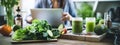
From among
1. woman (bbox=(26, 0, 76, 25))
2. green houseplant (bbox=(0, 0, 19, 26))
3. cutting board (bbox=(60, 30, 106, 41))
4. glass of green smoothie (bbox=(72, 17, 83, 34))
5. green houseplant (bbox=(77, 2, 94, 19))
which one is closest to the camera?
cutting board (bbox=(60, 30, 106, 41))

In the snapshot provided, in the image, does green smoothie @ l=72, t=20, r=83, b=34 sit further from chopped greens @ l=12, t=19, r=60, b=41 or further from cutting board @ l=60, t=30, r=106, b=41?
chopped greens @ l=12, t=19, r=60, b=41

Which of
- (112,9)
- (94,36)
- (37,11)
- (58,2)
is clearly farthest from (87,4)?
(94,36)

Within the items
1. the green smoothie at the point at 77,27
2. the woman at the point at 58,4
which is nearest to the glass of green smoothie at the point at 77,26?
the green smoothie at the point at 77,27

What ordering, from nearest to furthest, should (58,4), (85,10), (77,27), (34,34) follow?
(34,34) < (77,27) < (58,4) < (85,10)

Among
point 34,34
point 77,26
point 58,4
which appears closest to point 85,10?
point 58,4

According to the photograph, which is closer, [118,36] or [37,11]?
[118,36]

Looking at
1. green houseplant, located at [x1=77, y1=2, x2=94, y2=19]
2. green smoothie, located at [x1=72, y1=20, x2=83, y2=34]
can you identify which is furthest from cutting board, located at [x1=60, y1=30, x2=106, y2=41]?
green houseplant, located at [x1=77, y1=2, x2=94, y2=19]

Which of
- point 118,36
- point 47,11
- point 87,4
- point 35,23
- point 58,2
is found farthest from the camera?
point 87,4

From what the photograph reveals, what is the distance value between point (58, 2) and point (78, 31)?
3.63 ft

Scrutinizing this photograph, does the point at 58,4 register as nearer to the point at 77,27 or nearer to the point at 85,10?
the point at 85,10

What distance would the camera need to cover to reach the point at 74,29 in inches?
72.1

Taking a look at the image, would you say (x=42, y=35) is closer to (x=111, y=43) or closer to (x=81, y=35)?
(x=81, y=35)

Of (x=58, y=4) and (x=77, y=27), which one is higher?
(x=58, y=4)

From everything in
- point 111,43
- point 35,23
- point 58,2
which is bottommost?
point 111,43
